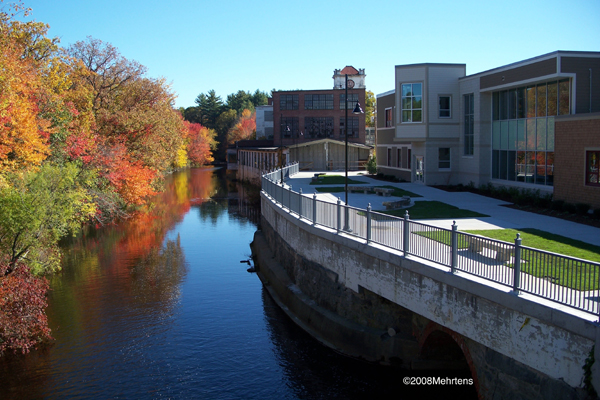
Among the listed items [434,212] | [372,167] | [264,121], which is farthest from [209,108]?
[434,212]

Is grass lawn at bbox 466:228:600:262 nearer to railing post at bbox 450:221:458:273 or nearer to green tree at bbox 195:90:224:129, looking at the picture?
railing post at bbox 450:221:458:273

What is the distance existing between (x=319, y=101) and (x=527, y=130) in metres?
42.1

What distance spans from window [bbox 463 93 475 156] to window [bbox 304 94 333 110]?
35285 mm

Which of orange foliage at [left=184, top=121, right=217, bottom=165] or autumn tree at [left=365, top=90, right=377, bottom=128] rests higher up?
autumn tree at [left=365, top=90, right=377, bottom=128]

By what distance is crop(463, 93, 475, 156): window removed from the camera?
30.1m

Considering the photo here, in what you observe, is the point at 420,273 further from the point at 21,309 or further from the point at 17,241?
the point at 17,241

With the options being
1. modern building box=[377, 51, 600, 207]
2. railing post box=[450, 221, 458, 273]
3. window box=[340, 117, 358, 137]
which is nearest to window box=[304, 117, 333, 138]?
window box=[340, 117, 358, 137]

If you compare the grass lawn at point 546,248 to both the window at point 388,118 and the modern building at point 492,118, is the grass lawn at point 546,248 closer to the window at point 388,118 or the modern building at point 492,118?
the modern building at point 492,118

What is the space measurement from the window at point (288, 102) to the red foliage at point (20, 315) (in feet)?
171

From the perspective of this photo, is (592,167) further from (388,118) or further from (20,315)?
(388,118)

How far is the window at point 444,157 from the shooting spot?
1258 inches

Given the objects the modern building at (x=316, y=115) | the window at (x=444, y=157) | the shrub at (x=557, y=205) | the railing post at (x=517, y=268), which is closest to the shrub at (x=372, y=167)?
the window at (x=444, y=157)

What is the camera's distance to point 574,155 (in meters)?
19.3

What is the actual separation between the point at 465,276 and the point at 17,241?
14291 millimetres
